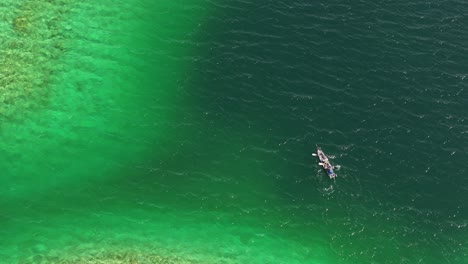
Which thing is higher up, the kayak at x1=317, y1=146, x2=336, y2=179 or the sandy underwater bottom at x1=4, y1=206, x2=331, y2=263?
the kayak at x1=317, y1=146, x2=336, y2=179

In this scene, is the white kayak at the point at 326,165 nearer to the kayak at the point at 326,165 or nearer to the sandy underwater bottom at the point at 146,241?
the kayak at the point at 326,165

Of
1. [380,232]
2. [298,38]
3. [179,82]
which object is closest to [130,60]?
[179,82]

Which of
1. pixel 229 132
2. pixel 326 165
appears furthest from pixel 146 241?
pixel 326 165

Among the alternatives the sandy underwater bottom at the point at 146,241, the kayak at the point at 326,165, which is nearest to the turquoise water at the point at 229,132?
the sandy underwater bottom at the point at 146,241

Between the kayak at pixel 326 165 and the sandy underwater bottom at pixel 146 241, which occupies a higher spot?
the kayak at pixel 326 165

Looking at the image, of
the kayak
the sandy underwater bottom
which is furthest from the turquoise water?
the kayak

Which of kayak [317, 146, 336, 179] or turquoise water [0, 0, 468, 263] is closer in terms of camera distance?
turquoise water [0, 0, 468, 263]

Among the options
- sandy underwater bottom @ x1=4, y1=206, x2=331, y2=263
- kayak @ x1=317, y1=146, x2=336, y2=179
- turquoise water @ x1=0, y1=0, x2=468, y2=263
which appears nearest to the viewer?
sandy underwater bottom @ x1=4, y1=206, x2=331, y2=263

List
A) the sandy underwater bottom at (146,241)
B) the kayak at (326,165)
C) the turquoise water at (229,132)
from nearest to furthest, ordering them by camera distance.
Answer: the sandy underwater bottom at (146,241) → the turquoise water at (229,132) → the kayak at (326,165)

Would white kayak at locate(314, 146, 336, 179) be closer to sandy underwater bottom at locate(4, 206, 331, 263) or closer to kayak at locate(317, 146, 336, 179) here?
kayak at locate(317, 146, 336, 179)
